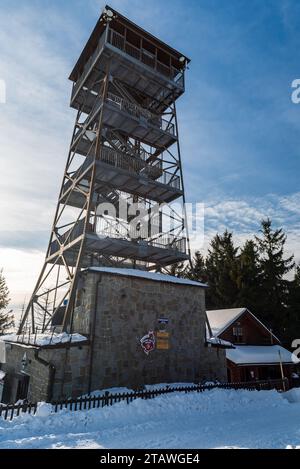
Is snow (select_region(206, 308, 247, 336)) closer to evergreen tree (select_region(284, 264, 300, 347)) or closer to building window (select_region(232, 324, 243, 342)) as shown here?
building window (select_region(232, 324, 243, 342))

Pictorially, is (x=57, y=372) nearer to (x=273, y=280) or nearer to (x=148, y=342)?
(x=148, y=342)

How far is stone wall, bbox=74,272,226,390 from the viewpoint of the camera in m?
14.4

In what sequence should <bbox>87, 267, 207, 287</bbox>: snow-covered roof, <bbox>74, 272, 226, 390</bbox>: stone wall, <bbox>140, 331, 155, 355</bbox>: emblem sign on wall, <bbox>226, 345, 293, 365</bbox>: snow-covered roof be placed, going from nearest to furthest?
<bbox>74, 272, 226, 390</bbox>: stone wall → <bbox>87, 267, 207, 287</bbox>: snow-covered roof → <bbox>140, 331, 155, 355</bbox>: emblem sign on wall → <bbox>226, 345, 293, 365</bbox>: snow-covered roof

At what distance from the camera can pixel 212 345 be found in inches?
724

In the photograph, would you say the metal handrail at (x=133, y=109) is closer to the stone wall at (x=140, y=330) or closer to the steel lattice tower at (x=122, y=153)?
the steel lattice tower at (x=122, y=153)

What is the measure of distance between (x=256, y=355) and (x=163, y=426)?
1931 cm

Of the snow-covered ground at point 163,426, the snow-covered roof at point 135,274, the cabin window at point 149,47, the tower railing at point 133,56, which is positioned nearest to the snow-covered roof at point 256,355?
the snow-covered roof at point 135,274

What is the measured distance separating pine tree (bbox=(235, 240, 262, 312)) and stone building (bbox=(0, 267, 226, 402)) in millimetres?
19510

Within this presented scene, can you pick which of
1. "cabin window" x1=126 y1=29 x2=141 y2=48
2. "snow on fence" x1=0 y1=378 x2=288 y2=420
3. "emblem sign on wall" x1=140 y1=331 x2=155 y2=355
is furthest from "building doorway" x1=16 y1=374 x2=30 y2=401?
"cabin window" x1=126 y1=29 x2=141 y2=48

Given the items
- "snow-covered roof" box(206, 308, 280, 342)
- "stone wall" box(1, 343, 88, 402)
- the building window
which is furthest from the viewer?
the building window

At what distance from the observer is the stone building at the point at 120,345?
13141 mm

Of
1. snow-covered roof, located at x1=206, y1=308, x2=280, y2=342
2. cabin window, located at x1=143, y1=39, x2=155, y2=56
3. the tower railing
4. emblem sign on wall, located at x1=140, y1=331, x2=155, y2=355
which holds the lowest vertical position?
emblem sign on wall, located at x1=140, y1=331, x2=155, y2=355
